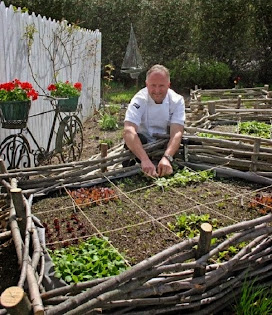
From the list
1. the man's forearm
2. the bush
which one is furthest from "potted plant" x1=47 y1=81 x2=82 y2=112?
the bush

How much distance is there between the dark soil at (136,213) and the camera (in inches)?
97.0

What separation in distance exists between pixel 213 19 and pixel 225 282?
11621 millimetres

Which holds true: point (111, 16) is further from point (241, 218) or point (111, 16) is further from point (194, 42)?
point (241, 218)

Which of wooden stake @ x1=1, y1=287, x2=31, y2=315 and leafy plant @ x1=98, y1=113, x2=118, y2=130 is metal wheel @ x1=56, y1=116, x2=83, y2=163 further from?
wooden stake @ x1=1, y1=287, x2=31, y2=315

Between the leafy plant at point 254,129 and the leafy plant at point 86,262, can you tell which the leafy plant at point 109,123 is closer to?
the leafy plant at point 254,129

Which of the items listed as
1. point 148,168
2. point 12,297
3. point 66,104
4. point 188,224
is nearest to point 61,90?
point 66,104

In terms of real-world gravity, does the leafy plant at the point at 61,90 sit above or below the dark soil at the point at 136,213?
above

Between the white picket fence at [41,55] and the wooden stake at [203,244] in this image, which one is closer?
the wooden stake at [203,244]

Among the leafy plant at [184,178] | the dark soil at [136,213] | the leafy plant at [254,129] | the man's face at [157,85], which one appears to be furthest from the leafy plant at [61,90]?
the leafy plant at [254,129]

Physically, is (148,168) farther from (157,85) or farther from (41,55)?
(41,55)

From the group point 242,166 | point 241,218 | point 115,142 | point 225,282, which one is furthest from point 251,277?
point 115,142

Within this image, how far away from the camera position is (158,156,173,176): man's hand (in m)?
3.30

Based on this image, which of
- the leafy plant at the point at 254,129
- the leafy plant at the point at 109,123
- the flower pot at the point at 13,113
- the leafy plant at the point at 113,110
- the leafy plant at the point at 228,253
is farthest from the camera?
the leafy plant at the point at 113,110

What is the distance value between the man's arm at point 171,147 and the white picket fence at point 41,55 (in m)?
1.80
